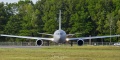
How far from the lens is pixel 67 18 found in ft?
456

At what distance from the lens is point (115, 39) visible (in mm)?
125625

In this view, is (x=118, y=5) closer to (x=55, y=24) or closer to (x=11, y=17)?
(x=55, y=24)

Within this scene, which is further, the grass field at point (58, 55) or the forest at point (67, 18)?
the forest at point (67, 18)

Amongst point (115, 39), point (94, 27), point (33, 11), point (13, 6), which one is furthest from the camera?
point (13, 6)

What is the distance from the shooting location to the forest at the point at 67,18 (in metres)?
131

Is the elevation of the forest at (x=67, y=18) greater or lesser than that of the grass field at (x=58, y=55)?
greater

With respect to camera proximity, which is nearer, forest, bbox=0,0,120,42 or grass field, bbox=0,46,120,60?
grass field, bbox=0,46,120,60

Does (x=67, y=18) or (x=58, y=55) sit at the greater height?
(x=67, y=18)

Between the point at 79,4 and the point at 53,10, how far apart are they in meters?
7.47

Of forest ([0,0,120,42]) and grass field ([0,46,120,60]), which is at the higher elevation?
forest ([0,0,120,42])

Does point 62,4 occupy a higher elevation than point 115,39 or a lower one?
higher

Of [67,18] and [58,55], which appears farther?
[67,18]

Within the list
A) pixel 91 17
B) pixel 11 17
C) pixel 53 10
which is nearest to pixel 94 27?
pixel 91 17

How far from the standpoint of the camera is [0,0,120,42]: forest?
131125 millimetres
